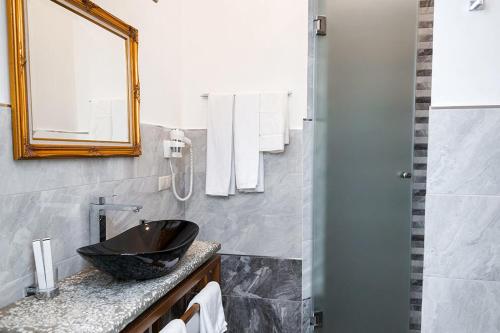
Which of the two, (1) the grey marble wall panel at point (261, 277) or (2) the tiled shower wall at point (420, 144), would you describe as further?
(1) the grey marble wall panel at point (261, 277)

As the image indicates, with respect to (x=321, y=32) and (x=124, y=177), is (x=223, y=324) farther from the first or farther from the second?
(x=321, y=32)

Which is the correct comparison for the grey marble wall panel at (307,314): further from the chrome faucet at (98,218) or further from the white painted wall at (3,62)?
the white painted wall at (3,62)

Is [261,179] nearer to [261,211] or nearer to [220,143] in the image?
[261,211]

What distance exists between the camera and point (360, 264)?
1.90m

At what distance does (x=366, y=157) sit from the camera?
1.86m

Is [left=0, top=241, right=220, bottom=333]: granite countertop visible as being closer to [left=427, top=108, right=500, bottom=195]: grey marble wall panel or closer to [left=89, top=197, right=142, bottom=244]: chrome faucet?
[left=89, top=197, right=142, bottom=244]: chrome faucet

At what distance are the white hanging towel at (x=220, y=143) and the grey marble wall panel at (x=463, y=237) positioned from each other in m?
1.26

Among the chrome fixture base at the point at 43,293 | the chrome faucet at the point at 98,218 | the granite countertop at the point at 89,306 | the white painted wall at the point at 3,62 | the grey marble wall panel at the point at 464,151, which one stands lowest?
the granite countertop at the point at 89,306

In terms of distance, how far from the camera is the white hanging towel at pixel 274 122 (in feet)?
7.06

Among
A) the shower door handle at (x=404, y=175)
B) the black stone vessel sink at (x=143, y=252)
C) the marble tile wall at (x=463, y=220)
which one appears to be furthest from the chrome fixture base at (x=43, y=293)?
the shower door handle at (x=404, y=175)

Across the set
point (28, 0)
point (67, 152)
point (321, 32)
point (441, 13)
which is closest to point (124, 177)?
point (67, 152)

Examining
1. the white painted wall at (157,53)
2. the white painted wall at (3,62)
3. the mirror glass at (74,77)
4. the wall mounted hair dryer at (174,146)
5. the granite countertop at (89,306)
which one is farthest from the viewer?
the wall mounted hair dryer at (174,146)

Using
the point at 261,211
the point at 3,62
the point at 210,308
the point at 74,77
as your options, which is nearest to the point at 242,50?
the point at 261,211

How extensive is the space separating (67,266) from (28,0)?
3.19ft
